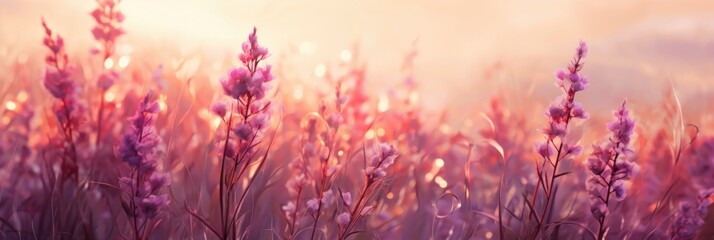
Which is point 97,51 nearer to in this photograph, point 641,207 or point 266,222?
point 266,222

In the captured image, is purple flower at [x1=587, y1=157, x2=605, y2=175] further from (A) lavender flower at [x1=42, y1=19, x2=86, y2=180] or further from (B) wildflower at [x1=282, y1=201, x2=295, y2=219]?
(A) lavender flower at [x1=42, y1=19, x2=86, y2=180]

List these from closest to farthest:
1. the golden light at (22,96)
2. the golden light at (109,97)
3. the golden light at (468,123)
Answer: the golden light at (109,97) < the golden light at (22,96) < the golden light at (468,123)

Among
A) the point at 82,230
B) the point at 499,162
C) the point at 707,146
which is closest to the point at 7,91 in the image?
the point at 82,230

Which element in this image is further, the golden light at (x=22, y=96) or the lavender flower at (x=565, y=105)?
the golden light at (x=22, y=96)

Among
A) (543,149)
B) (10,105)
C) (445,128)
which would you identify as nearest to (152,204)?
(543,149)

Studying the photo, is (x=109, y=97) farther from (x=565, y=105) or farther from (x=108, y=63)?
(x=565, y=105)

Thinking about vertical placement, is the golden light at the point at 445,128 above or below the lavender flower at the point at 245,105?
below

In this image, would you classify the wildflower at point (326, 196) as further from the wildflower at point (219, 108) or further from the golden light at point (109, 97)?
the golden light at point (109, 97)

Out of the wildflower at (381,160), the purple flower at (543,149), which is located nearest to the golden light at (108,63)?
the wildflower at (381,160)
